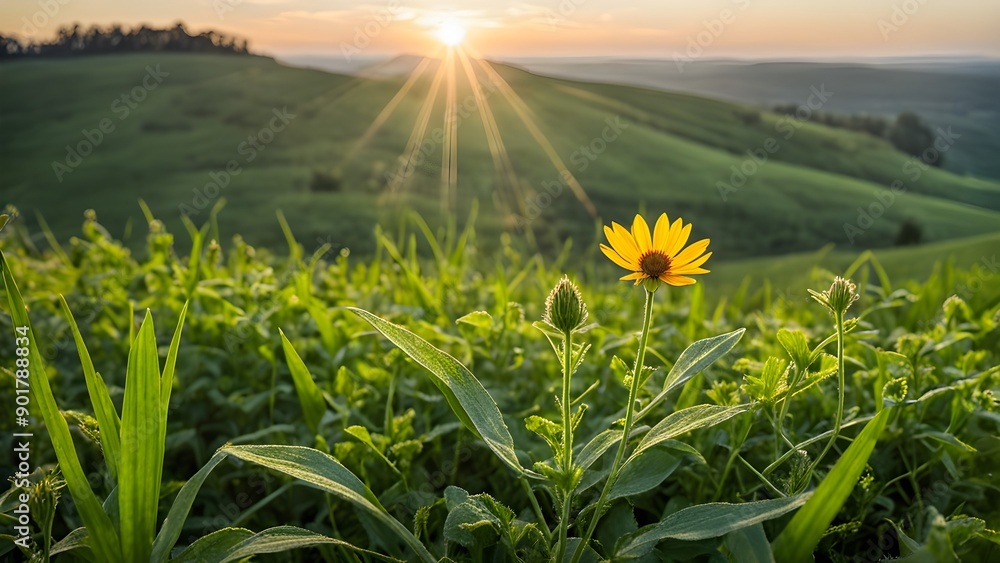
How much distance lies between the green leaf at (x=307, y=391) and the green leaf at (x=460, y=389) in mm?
294

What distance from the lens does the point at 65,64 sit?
17969mm

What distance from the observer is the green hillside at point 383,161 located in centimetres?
972

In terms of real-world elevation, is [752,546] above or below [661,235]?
below

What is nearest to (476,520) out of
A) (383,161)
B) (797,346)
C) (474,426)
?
(474,426)

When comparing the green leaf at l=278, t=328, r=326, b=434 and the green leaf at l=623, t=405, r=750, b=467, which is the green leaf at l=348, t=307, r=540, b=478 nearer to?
the green leaf at l=623, t=405, r=750, b=467

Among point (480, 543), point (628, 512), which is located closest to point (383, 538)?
point (480, 543)

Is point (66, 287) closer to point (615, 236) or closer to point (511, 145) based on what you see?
point (615, 236)

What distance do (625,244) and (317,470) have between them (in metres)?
0.59

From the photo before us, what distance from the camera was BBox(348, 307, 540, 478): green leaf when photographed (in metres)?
1.13

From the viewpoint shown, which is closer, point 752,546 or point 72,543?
point 752,546

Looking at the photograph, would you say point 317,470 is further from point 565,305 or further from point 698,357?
point 698,357

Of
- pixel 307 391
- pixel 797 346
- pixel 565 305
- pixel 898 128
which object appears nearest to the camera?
pixel 565 305

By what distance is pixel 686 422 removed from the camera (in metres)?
1.16

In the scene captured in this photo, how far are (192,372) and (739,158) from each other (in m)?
16.5
